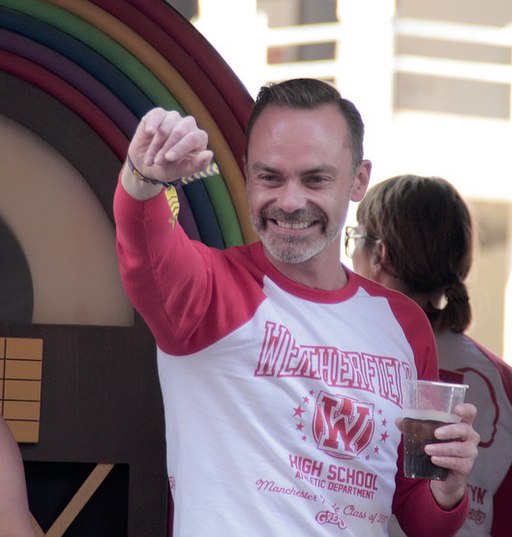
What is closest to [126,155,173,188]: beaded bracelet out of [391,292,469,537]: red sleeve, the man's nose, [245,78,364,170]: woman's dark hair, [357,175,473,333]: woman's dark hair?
the man's nose

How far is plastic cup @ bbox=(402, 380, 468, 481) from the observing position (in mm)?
2260

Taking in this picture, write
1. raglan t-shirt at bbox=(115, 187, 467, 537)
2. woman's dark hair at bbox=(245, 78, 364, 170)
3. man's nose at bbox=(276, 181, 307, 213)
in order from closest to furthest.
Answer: raglan t-shirt at bbox=(115, 187, 467, 537) < man's nose at bbox=(276, 181, 307, 213) < woman's dark hair at bbox=(245, 78, 364, 170)

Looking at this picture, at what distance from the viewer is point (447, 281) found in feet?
10.9

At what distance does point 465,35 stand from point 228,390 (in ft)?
22.8

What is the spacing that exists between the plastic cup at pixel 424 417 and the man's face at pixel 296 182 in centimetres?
35

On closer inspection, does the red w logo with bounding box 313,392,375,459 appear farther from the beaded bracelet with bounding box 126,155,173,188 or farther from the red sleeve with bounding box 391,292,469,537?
the beaded bracelet with bounding box 126,155,173,188

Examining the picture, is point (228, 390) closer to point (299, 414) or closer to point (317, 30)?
point (299, 414)

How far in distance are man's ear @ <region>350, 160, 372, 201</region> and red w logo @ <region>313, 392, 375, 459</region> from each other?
0.46 meters

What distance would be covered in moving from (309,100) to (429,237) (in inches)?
39.3

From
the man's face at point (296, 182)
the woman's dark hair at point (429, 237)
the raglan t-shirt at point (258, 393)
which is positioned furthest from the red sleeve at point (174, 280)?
the woman's dark hair at point (429, 237)

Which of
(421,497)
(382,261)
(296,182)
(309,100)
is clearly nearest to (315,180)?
(296,182)

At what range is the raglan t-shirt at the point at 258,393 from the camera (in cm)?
217

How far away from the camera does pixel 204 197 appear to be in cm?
288

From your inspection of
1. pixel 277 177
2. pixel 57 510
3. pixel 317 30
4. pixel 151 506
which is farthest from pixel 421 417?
pixel 317 30
